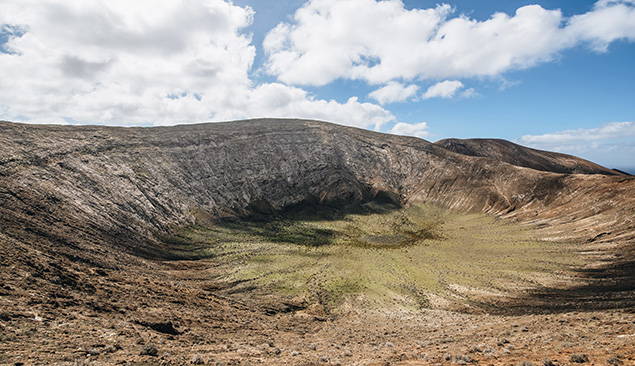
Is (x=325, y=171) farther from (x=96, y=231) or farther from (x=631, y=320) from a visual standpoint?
(x=631, y=320)

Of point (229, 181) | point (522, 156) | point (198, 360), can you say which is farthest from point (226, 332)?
point (522, 156)

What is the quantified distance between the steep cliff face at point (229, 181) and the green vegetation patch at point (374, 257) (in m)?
8.41

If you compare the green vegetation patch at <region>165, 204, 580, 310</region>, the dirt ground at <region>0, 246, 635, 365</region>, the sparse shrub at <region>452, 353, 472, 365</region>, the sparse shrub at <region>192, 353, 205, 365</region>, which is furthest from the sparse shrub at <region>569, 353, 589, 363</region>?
the green vegetation patch at <region>165, 204, 580, 310</region>

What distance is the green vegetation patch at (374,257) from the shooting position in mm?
39562

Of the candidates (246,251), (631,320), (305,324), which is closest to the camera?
(631,320)

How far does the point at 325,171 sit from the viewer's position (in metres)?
102

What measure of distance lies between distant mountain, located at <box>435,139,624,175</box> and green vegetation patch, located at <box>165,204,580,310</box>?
71.6m

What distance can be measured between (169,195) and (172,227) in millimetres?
10728

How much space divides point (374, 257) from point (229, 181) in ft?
157

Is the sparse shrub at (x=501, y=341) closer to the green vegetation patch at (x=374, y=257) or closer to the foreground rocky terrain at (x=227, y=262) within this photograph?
the foreground rocky terrain at (x=227, y=262)

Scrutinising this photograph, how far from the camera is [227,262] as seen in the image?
159 feet

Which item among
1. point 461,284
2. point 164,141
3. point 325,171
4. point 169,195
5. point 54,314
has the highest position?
point 164,141

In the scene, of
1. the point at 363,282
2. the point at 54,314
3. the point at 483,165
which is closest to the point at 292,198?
the point at 363,282

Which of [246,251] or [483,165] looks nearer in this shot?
[246,251]
